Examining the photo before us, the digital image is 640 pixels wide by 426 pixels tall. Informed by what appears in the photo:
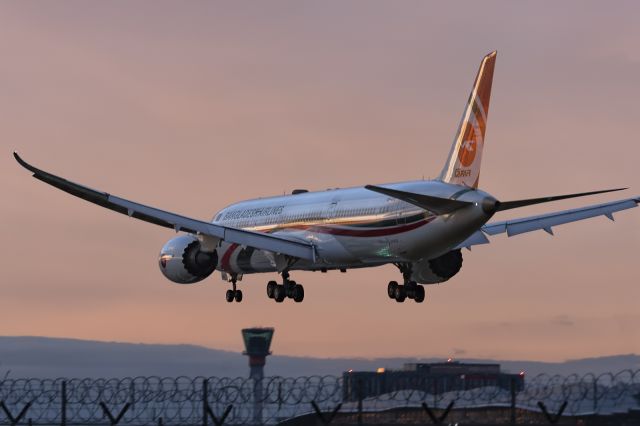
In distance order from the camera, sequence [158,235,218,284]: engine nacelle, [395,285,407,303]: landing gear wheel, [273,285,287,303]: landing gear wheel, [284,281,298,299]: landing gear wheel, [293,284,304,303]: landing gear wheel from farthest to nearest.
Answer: [158,235,218,284]: engine nacelle → [273,285,287,303]: landing gear wheel → [284,281,298,299]: landing gear wheel → [293,284,304,303]: landing gear wheel → [395,285,407,303]: landing gear wheel

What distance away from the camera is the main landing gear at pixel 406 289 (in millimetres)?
71875

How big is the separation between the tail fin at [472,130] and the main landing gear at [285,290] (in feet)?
40.2

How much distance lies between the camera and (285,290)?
74.6m

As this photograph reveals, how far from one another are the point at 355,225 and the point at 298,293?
8078 millimetres

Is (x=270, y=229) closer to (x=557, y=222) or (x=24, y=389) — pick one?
(x=557, y=222)

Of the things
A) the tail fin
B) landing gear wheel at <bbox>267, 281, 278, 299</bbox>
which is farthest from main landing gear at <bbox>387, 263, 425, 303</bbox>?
the tail fin

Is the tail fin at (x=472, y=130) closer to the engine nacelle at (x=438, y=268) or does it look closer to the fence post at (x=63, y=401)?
the engine nacelle at (x=438, y=268)

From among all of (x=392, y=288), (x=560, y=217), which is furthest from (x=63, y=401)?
(x=560, y=217)

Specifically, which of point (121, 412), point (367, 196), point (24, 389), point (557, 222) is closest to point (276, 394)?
point (121, 412)

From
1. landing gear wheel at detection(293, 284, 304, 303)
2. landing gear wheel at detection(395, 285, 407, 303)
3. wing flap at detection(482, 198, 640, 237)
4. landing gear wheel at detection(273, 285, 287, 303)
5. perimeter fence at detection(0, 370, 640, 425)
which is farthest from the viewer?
landing gear wheel at detection(273, 285, 287, 303)

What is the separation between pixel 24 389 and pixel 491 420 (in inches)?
865

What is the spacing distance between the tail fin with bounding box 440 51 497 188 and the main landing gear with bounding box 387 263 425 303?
7.63 metres

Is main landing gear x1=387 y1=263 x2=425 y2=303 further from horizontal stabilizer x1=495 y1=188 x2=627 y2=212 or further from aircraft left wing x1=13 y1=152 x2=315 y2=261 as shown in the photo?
horizontal stabilizer x1=495 y1=188 x2=627 y2=212

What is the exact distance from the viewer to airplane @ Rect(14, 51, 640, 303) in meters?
61.8
